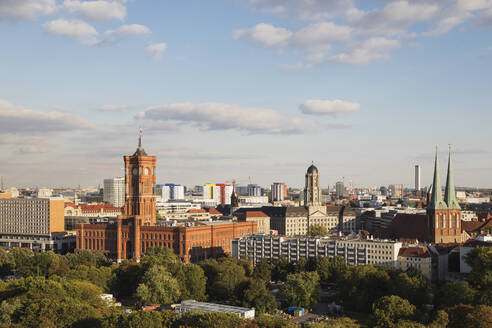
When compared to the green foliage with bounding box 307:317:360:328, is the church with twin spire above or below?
above

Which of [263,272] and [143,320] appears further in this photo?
[263,272]

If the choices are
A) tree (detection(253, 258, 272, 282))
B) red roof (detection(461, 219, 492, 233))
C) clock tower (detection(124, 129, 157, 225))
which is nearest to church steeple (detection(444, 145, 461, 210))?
red roof (detection(461, 219, 492, 233))

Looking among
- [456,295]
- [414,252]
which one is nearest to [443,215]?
[414,252]

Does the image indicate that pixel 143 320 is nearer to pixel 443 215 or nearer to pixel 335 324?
pixel 335 324

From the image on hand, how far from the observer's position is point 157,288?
9669 centimetres

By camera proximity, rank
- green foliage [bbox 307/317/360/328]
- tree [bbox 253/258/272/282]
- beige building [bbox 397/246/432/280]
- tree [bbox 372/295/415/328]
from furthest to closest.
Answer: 1. beige building [bbox 397/246/432/280]
2. tree [bbox 253/258/272/282]
3. tree [bbox 372/295/415/328]
4. green foliage [bbox 307/317/360/328]

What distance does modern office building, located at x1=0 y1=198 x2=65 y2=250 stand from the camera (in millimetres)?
187375

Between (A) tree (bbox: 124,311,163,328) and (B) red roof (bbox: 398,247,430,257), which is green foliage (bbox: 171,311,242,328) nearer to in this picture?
(A) tree (bbox: 124,311,163,328)

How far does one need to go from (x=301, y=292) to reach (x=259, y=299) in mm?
8487

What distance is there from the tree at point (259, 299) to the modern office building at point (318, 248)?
117 ft

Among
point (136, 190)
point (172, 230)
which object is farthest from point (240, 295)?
point (136, 190)

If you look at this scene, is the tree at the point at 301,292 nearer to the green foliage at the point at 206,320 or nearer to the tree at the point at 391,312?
the tree at the point at 391,312

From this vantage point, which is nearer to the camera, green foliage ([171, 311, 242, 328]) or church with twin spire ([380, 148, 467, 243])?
green foliage ([171, 311, 242, 328])

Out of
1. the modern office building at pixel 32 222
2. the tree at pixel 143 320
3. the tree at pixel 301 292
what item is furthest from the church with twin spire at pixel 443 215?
the modern office building at pixel 32 222
